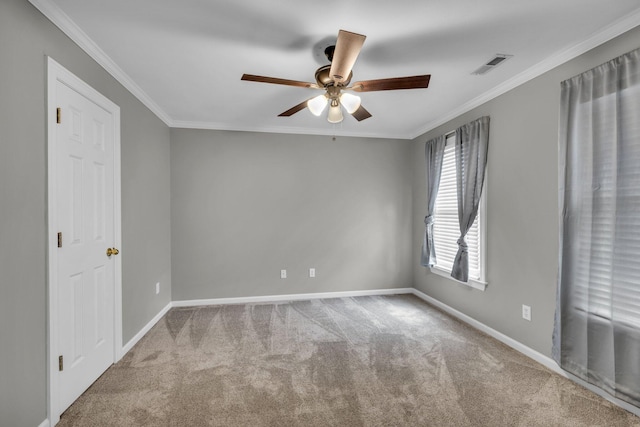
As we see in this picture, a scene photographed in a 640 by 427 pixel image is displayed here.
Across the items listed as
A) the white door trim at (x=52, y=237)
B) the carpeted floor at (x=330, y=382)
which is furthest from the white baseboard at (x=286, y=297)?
the white door trim at (x=52, y=237)

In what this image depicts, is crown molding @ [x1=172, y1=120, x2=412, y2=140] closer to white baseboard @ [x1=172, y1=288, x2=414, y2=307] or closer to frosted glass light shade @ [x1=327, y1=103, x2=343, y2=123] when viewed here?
frosted glass light shade @ [x1=327, y1=103, x2=343, y2=123]

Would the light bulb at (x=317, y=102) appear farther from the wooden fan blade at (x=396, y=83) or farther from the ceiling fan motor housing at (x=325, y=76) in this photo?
the wooden fan blade at (x=396, y=83)

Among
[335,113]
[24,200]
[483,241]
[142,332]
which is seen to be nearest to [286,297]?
[142,332]

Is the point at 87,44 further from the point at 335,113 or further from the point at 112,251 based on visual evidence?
the point at 335,113

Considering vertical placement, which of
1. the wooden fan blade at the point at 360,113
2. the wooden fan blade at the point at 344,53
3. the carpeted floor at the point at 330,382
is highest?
the wooden fan blade at the point at 344,53

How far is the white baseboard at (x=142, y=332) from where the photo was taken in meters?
2.85

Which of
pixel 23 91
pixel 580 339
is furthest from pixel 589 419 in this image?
pixel 23 91

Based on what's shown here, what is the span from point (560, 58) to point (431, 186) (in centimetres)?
203

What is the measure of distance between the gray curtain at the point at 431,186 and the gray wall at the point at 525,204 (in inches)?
27.8

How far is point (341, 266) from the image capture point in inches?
187

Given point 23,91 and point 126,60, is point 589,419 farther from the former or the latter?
point 126,60

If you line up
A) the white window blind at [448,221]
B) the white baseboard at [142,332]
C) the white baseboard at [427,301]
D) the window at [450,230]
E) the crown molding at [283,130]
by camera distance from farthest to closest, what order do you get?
the crown molding at [283,130] < the white window blind at [448,221] < the window at [450,230] < the white baseboard at [142,332] < the white baseboard at [427,301]

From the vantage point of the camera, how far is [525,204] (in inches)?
112

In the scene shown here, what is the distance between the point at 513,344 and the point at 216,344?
2.82 m
